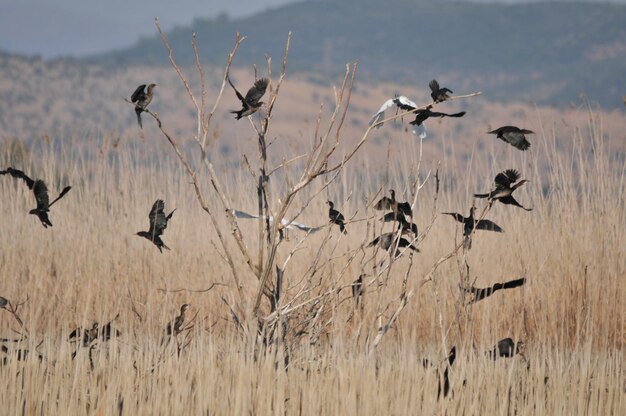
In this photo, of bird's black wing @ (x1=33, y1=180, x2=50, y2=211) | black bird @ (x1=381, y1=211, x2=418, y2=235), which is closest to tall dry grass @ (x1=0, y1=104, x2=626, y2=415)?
black bird @ (x1=381, y1=211, x2=418, y2=235)

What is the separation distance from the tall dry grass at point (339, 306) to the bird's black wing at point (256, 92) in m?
0.63

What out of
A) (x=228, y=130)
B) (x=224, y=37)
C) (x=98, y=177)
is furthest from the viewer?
(x=224, y=37)

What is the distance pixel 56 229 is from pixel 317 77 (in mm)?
84921

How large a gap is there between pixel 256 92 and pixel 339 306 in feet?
3.13

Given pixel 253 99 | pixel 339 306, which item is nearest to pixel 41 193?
pixel 253 99

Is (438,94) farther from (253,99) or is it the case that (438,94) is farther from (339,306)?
(339,306)

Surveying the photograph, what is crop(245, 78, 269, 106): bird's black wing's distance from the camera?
3041mm

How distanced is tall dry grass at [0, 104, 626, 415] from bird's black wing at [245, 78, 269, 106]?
24.8 inches

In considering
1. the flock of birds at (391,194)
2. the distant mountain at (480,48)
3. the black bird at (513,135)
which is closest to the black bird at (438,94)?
the flock of birds at (391,194)

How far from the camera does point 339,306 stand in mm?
3523

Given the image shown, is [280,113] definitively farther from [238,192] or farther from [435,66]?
[435,66]

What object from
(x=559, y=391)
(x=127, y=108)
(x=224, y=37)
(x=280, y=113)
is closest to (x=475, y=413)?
(x=559, y=391)

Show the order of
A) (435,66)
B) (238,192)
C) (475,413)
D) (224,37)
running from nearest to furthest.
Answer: (475,413) → (238,192) → (435,66) → (224,37)

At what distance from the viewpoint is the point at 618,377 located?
132 inches
